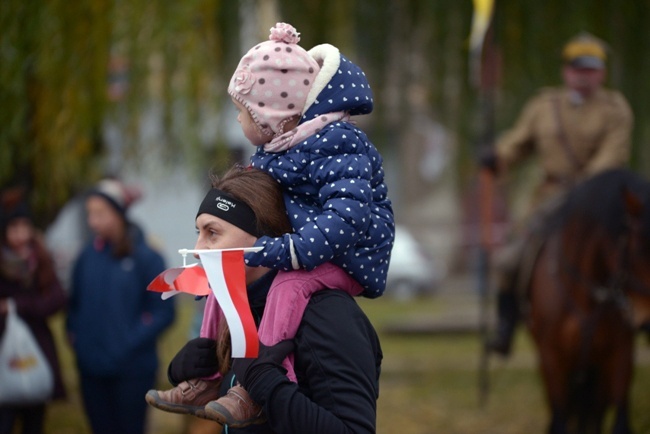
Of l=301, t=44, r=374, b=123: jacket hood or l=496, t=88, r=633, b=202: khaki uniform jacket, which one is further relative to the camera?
l=496, t=88, r=633, b=202: khaki uniform jacket

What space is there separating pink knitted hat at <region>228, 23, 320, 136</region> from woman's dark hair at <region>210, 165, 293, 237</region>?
0.38ft

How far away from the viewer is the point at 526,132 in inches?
328

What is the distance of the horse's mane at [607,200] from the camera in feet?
21.5

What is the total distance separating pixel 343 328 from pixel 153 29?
4194 millimetres

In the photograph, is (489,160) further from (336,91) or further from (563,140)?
(336,91)

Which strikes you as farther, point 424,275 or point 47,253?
point 424,275

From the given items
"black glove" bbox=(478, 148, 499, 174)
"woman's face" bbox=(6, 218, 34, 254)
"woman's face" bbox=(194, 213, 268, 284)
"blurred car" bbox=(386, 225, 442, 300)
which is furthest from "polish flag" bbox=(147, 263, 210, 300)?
"blurred car" bbox=(386, 225, 442, 300)

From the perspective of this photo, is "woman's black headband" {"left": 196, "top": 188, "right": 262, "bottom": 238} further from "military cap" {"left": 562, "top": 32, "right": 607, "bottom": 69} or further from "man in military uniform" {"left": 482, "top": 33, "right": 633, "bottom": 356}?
"man in military uniform" {"left": 482, "top": 33, "right": 633, "bottom": 356}

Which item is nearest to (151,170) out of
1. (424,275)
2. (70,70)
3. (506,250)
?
(70,70)

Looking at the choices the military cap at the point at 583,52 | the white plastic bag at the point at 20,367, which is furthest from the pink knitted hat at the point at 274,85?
the military cap at the point at 583,52

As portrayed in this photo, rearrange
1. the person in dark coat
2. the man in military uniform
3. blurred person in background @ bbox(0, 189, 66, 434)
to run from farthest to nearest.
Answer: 1. the man in military uniform
2. blurred person in background @ bbox(0, 189, 66, 434)
3. the person in dark coat

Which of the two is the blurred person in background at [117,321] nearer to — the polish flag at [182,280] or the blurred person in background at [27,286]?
the blurred person in background at [27,286]

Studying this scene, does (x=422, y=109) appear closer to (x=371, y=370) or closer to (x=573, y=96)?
(x=573, y=96)

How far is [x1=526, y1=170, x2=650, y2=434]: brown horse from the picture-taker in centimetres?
651
